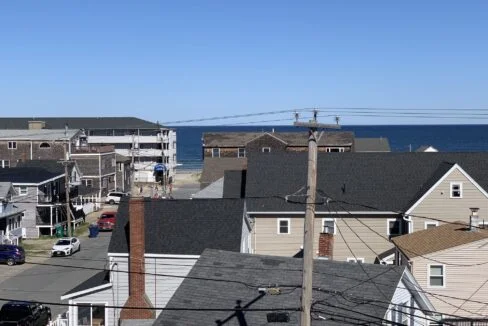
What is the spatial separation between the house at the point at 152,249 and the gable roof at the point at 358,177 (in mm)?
12534

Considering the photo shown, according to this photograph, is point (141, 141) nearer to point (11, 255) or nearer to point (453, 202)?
point (11, 255)

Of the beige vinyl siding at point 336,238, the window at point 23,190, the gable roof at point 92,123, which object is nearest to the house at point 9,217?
the window at point 23,190

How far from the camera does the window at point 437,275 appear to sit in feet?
109

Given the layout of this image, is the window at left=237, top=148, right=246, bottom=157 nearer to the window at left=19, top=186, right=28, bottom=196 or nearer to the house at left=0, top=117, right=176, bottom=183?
the house at left=0, top=117, right=176, bottom=183

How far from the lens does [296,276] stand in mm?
23594

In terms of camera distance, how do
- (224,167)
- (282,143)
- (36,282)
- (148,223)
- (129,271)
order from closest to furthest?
(129,271) < (148,223) < (36,282) < (224,167) < (282,143)

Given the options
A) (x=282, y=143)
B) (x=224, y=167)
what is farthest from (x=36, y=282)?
(x=282, y=143)

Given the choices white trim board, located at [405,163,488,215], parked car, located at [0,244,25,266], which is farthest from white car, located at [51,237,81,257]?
white trim board, located at [405,163,488,215]

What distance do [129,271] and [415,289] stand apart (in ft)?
38.6

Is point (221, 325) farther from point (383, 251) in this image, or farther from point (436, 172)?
point (436, 172)

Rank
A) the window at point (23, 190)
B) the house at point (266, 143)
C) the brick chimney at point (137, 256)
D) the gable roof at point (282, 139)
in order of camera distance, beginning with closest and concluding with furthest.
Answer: the brick chimney at point (137, 256) < the window at point (23, 190) < the house at point (266, 143) < the gable roof at point (282, 139)

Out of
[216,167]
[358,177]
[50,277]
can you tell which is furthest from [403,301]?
[216,167]

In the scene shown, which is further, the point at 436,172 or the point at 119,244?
the point at 436,172

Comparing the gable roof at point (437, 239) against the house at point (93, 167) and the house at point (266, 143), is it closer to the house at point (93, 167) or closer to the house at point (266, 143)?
the house at point (266, 143)
